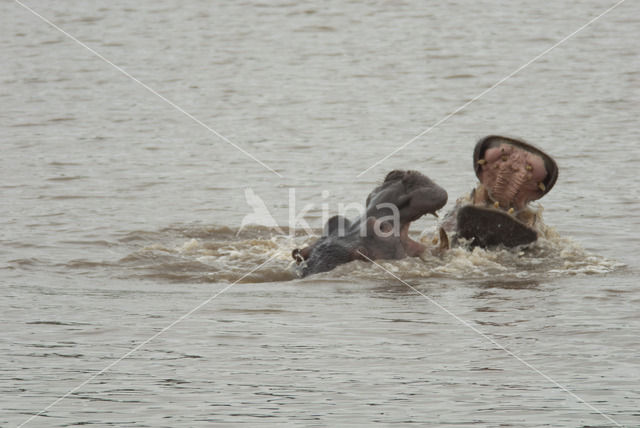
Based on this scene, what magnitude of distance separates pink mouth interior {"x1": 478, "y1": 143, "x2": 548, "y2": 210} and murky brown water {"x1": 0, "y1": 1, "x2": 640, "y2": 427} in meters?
0.42

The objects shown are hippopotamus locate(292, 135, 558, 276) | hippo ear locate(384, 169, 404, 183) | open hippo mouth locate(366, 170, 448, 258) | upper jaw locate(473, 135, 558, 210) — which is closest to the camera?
open hippo mouth locate(366, 170, 448, 258)

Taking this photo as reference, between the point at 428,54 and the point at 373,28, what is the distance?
2375mm

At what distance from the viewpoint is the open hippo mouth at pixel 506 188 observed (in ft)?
25.2

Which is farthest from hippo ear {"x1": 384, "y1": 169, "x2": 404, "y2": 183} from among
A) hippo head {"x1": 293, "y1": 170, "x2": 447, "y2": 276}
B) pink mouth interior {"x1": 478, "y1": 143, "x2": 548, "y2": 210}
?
pink mouth interior {"x1": 478, "y1": 143, "x2": 548, "y2": 210}

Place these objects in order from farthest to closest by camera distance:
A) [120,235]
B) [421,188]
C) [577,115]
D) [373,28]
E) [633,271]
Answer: [373,28] → [577,115] → [120,235] → [633,271] → [421,188]

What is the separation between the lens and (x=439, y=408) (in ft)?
16.7

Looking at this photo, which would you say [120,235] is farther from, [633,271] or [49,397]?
[49,397]

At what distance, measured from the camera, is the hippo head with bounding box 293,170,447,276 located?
7.46m

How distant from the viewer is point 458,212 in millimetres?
7691

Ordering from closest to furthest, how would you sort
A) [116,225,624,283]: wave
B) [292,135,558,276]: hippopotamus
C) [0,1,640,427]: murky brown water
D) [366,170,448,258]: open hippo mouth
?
[0,1,640,427]: murky brown water
[366,170,448,258]: open hippo mouth
[292,135,558,276]: hippopotamus
[116,225,624,283]: wave

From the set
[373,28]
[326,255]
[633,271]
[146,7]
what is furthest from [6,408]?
[146,7]

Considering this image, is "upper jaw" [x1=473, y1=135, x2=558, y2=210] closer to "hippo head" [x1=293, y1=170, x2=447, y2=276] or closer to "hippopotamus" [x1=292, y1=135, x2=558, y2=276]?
"hippopotamus" [x1=292, y1=135, x2=558, y2=276]

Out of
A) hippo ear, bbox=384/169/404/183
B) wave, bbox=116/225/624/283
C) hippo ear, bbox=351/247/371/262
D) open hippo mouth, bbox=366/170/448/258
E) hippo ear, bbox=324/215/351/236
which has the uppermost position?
hippo ear, bbox=384/169/404/183

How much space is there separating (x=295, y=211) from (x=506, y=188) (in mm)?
3583
